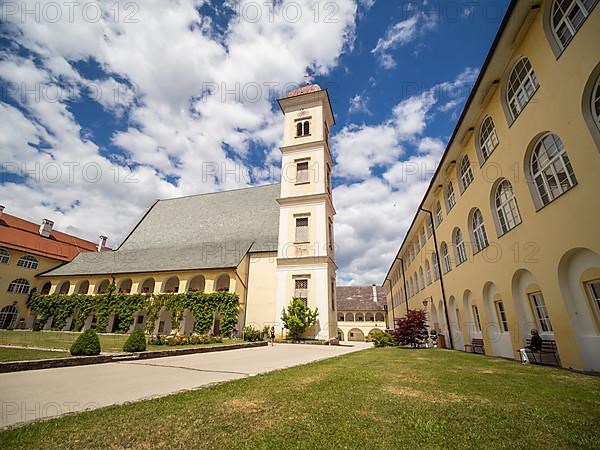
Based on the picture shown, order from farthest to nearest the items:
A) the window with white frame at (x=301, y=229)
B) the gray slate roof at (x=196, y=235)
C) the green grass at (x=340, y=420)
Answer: the gray slate roof at (x=196, y=235) → the window with white frame at (x=301, y=229) → the green grass at (x=340, y=420)

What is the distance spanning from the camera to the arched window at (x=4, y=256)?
27891mm

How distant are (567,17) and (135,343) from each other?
53.2 feet

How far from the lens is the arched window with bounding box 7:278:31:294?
28.2 metres

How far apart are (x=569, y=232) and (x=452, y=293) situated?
11268 mm

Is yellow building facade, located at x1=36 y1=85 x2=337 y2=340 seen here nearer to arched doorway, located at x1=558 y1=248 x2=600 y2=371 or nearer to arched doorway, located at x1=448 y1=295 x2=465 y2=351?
arched doorway, located at x1=448 y1=295 x2=465 y2=351

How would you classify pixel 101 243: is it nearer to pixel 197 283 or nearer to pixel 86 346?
pixel 197 283

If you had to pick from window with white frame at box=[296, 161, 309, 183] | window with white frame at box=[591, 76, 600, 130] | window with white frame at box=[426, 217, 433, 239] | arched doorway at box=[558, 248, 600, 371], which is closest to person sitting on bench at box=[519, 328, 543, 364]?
arched doorway at box=[558, 248, 600, 371]

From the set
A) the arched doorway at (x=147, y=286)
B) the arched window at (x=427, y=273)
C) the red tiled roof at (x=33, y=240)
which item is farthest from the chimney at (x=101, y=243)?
the arched window at (x=427, y=273)

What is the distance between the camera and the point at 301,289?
20.5 meters

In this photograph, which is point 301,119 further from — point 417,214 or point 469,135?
point 469,135

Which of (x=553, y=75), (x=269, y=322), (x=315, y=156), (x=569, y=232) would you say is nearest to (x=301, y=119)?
(x=315, y=156)

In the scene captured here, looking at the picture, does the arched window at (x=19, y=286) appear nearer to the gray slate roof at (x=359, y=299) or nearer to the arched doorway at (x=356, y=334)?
the gray slate roof at (x=359, y=299)

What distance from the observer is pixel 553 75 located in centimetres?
773

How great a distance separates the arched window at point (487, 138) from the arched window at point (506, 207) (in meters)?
1.55
